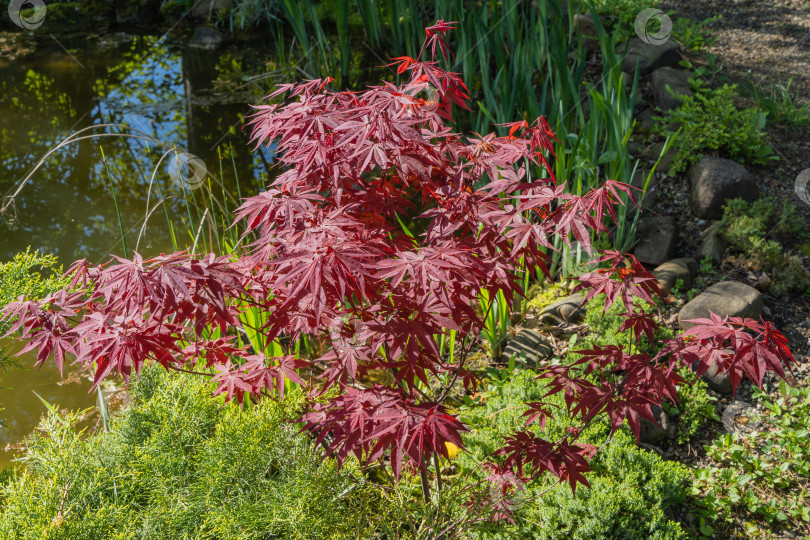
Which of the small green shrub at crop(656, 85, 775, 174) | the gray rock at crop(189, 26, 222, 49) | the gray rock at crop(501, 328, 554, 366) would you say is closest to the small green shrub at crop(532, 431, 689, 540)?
the gray rock at crop(501, 328, 554, 366)

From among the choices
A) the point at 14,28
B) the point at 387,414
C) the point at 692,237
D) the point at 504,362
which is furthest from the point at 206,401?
the point at 14,28

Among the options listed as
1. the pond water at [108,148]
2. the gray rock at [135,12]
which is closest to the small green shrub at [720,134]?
the pond water at [108,148]

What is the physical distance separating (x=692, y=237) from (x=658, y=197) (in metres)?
0.39

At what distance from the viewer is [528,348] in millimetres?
3027

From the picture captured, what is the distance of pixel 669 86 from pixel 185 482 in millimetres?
4201

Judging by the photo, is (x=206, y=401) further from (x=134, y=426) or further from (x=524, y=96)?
(x=524, y=96)

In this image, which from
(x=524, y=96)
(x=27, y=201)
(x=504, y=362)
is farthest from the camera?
(x=27, y=201)

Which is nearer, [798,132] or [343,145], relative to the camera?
[343,145]

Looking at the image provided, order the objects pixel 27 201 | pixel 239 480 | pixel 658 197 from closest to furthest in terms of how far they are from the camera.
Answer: pixel 239 480 < pixel 658 197 < pixel 27 201

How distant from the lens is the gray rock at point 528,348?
9.82 feet

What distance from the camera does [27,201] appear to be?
459 cm

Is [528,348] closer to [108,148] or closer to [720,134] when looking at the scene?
[720,134]

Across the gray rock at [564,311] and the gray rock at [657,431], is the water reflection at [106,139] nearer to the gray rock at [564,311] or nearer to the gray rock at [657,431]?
the gray rock at [564,311]

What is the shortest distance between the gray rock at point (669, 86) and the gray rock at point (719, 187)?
90 cm
